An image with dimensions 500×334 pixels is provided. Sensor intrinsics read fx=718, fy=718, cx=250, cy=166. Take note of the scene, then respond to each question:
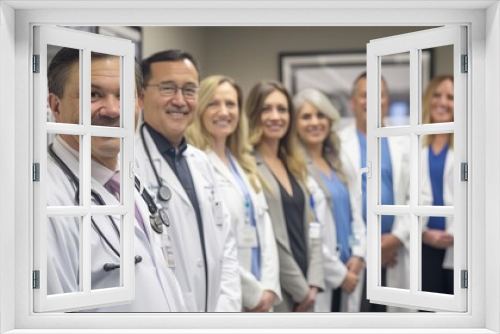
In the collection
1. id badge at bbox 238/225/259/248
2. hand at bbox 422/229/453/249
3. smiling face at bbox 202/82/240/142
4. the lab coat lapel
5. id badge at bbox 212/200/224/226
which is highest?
smiling face at bbox 202/82/240/142

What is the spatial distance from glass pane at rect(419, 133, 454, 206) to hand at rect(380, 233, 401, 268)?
36 cm

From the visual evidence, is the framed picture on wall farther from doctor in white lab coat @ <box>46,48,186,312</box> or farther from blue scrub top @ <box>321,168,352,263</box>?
doctor in white lab coat @ <box>46,48,186,312</box>

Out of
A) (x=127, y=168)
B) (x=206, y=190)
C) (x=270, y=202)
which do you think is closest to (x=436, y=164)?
(x=270, y=202)

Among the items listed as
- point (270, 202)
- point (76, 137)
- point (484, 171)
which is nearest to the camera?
point (484, 171)

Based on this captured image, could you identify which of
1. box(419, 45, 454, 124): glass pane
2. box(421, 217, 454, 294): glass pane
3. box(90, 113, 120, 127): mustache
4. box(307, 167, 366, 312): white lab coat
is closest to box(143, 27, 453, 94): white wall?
box(419, 45, 454, 124): glass pane

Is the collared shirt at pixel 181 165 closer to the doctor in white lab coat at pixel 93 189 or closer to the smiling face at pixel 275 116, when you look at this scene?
the doctor in white lab coat at pixel 93 189

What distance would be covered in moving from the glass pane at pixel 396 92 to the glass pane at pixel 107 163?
278cm

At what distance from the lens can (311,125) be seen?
16.7ft

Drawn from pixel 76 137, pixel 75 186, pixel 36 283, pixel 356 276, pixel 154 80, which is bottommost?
pixel 356 276

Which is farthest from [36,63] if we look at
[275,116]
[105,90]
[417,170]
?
[275,116]

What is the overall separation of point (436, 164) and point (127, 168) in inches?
120

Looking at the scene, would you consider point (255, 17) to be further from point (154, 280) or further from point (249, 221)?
point (249, 221)

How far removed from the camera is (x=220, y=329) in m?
2.52

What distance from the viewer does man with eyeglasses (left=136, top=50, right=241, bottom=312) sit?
4.09m
